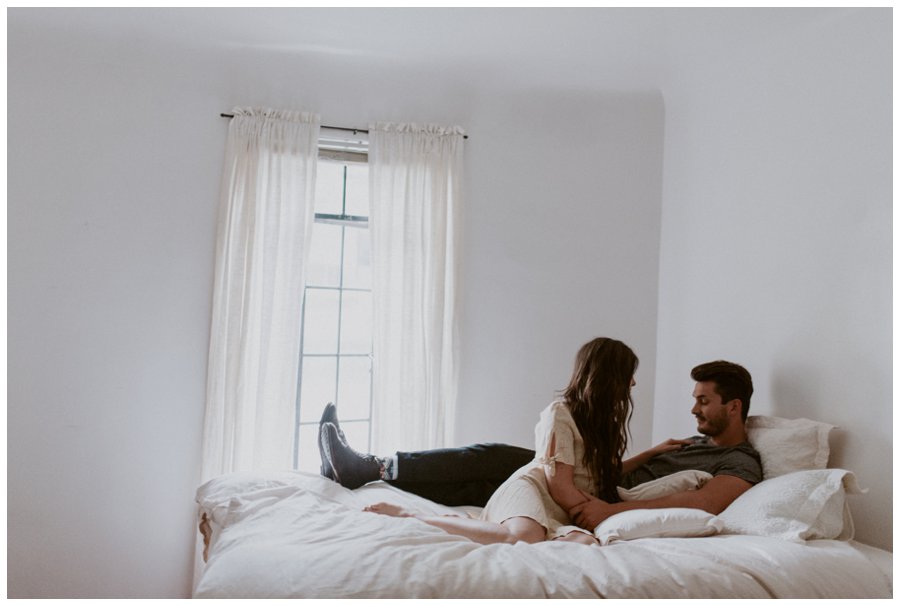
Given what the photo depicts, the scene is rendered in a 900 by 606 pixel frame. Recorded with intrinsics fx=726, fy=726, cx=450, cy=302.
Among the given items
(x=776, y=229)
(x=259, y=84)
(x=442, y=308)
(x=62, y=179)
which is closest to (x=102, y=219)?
(x=62, y=179)

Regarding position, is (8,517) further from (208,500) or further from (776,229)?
(776,229)

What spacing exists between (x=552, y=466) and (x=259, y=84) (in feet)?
7.36

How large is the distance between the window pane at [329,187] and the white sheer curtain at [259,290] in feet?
0.58

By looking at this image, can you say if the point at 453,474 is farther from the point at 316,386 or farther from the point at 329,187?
the point at 329,187

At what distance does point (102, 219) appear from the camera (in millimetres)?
3195

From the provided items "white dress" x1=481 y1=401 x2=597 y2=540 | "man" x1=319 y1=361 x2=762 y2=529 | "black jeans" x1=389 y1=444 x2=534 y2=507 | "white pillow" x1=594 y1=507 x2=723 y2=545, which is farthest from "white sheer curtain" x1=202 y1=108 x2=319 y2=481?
"white pillow" x1=594 y1=507 x2=723 y2=545

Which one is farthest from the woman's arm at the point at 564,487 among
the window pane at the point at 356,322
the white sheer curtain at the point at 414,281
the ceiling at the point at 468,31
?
the ceiling at the point at 468,31

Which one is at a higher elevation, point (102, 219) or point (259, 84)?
point (259, 84)

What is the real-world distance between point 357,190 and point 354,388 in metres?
0.99

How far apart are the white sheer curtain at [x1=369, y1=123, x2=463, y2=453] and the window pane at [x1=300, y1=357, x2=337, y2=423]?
0.28 meters

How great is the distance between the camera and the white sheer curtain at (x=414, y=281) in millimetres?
3439

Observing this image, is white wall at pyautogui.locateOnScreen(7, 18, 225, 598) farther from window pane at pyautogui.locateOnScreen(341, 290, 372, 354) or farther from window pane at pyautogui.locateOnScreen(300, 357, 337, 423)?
window pane at pyautogui.locateOnScreen(341, 290, 372, 354)

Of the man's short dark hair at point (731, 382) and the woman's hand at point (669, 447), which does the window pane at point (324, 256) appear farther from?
the man's short dark hair at point (731, 382)

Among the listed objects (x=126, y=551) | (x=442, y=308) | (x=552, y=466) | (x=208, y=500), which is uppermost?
(x=442, y=308)
